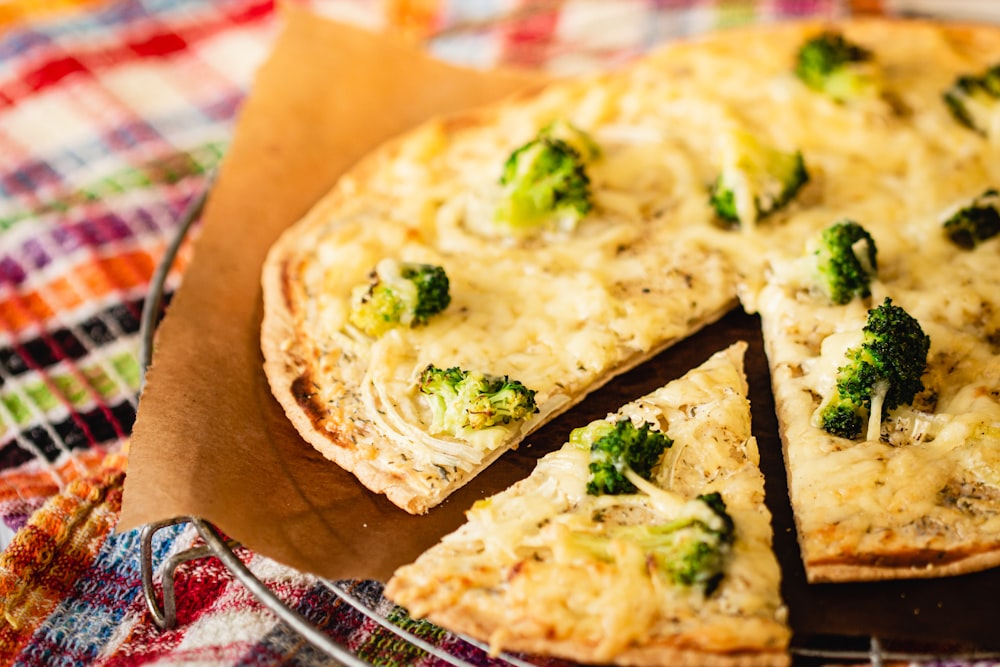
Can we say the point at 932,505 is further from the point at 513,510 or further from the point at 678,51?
the point at 678,51

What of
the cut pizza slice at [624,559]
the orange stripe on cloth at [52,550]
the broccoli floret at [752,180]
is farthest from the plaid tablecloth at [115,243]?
the broccoli floret at [752,180]

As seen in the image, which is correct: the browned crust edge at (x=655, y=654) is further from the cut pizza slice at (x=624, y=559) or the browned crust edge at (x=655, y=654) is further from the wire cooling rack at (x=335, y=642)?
the wire cooling rack at (x=335, y=642)

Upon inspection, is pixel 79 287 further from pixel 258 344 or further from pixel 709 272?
pixel 709 272

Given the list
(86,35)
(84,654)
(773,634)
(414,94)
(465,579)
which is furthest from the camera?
(86,35)

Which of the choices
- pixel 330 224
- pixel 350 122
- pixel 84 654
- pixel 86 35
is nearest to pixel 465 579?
pixel 84 654

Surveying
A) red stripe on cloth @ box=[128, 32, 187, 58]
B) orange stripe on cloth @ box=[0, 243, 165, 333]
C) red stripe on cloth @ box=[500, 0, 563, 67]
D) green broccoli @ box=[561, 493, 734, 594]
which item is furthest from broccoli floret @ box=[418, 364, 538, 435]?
red stripe on cloth @ box=[128, 32, 187, 58]

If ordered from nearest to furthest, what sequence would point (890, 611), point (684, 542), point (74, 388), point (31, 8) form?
1. point (684, 542)
2. point (890, 611)
3. point (74, 388)
4. point (31, 8)

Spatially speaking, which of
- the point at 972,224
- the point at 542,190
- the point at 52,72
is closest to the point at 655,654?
the point at 542,190
